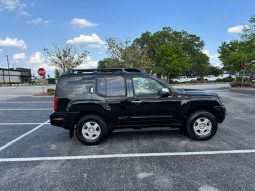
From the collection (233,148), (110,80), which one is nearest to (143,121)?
(110,80)

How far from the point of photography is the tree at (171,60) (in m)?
50.0

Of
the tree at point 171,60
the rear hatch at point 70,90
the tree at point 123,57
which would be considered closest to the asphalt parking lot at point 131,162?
the rear hatch at point 70,90

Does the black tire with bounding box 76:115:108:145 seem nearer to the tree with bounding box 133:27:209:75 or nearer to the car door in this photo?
the car door

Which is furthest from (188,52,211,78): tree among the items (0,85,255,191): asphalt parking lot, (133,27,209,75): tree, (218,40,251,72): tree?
(0,85,255,191): asphalt parking lot

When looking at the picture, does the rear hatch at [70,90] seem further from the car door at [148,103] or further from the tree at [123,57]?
the tree at [123,57]

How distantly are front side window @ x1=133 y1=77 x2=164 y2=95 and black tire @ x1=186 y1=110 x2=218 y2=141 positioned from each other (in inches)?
45.0

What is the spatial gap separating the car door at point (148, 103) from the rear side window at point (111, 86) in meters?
0.23

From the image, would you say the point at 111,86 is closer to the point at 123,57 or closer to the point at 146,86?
the point at 146,86

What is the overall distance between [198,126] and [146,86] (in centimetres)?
170

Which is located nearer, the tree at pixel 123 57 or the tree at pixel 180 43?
the tree at pixel 123 57

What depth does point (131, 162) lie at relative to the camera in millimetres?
4863

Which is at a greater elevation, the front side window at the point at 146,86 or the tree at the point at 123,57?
the tree at the point at 123,57

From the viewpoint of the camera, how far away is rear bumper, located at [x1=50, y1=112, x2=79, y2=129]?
237 inches

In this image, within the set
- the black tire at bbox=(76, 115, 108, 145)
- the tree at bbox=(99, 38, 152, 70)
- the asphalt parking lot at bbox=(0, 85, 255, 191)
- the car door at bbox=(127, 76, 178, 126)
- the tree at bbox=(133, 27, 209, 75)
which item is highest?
the tree at bbox=(133, 27, 209, 75)
